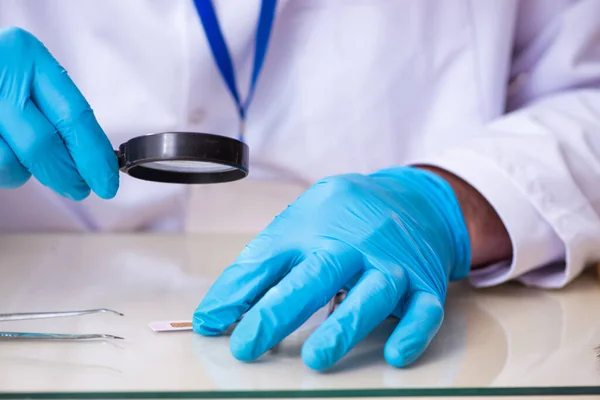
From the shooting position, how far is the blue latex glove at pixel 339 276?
60cm

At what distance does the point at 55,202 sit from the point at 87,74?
0.74ft

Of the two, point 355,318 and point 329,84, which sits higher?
point 329,84

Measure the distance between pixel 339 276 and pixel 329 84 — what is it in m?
0.50

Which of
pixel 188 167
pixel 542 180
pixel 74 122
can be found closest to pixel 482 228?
pixel 542 180

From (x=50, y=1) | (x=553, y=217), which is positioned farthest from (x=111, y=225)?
(x=553, y=217)

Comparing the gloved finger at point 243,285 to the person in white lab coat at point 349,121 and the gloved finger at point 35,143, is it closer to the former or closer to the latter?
the person in white lab coat at point 349,121

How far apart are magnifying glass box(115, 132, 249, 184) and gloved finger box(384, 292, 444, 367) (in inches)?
9.5

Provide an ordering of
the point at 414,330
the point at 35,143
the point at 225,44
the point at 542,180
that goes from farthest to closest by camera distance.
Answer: the point at 225,44 → the point at 542,180 → the point at 35,143 → the point at 414,330

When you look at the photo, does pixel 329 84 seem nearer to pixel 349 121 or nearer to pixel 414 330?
pixel 349 121

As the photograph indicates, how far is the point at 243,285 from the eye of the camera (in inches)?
26.6

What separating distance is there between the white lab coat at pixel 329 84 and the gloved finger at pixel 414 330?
32cm

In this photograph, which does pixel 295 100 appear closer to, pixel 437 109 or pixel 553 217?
pixel 437 109

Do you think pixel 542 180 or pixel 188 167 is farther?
pixel 542 180

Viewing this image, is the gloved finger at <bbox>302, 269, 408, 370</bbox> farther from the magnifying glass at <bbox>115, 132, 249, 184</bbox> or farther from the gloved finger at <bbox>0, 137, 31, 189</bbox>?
the gloved finger at <bbox>0, 137, 31, 189</bbox>
